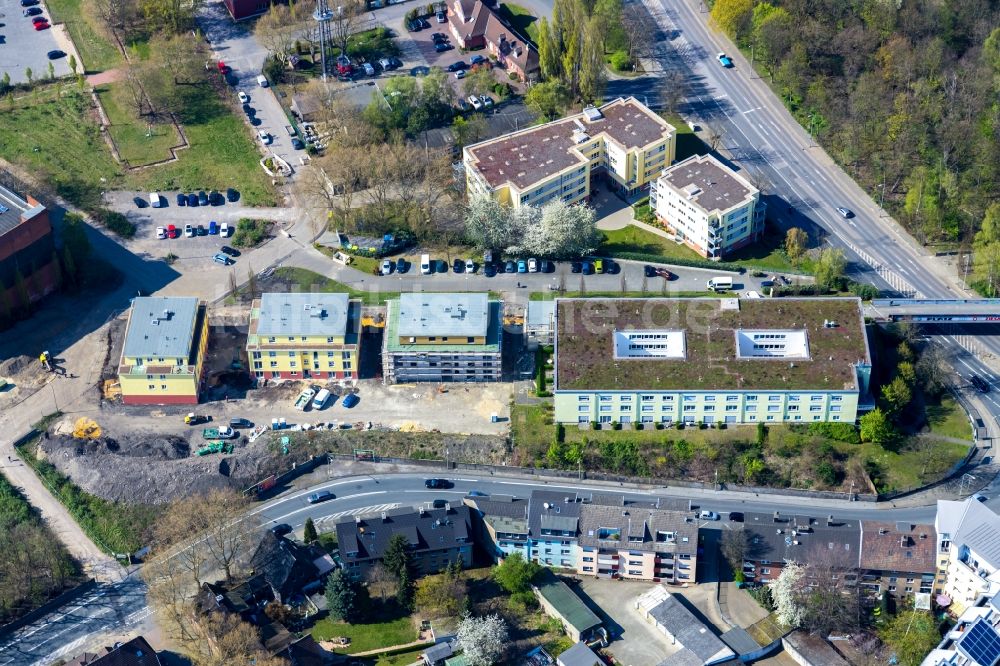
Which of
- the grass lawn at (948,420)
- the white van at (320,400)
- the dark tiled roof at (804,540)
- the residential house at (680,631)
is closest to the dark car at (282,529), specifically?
the white van at (320,400)

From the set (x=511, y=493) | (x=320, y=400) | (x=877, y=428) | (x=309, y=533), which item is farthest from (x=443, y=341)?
(x=877, y=428)

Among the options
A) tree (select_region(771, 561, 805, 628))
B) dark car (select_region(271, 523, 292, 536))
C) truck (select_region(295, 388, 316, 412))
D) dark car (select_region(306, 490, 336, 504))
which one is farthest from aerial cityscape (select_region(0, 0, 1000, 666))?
dark car (select_region(271, 523, 292, 536))

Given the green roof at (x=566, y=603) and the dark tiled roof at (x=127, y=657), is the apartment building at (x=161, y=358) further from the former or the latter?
the green roof at (x=566, y=603)

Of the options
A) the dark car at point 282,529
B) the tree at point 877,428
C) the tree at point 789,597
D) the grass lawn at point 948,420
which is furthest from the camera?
the grass lawn at point 948,420

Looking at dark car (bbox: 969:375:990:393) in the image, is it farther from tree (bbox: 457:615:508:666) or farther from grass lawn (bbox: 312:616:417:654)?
grass lawn (bbox: 312:616:417:654)

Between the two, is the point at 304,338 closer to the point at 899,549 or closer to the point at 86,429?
the point at 86,429

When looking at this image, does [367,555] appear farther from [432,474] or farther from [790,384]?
[790,384]
